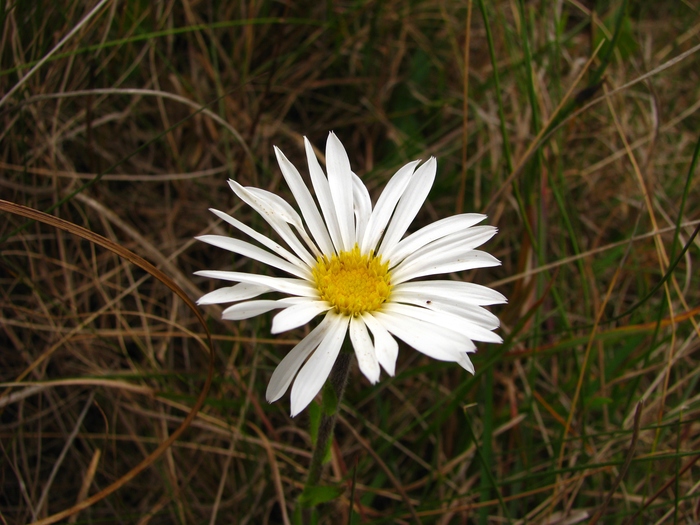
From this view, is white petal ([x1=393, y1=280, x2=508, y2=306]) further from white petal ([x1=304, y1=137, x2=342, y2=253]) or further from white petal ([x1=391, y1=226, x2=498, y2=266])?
white petal ([x1=304, y1=137, x2=342, y2=253])

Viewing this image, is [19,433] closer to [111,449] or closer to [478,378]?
[111,449]

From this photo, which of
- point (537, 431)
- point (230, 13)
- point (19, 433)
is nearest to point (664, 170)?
point (537, 431)

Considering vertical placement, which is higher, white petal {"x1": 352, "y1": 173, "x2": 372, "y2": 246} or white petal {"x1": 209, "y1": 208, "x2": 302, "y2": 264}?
white petal {"x1": 352, "y1": 173, "x2": 372, "y2": 246}

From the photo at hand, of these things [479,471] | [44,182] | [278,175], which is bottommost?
[479,471]

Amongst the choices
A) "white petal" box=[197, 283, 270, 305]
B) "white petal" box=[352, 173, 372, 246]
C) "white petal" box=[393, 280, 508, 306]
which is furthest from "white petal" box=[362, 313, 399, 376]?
"white petal" box=[352, 173, 372, 246]

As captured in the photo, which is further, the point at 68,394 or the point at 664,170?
the point at 664,170

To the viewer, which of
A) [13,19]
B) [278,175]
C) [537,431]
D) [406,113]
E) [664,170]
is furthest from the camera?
[664,170]
